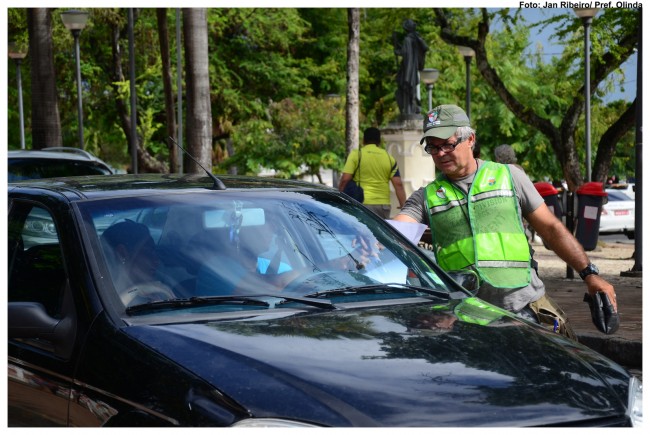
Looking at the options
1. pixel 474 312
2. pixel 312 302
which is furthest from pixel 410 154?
pixel 312 302

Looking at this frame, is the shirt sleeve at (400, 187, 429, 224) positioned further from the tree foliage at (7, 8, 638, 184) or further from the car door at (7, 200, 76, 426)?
the tree foliage at (7, 8, 638, 184)

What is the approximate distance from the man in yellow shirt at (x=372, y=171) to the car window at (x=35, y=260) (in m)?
8.79

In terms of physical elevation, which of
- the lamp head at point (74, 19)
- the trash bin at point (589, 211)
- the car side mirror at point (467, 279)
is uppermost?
the lamp head at point (74, 19)

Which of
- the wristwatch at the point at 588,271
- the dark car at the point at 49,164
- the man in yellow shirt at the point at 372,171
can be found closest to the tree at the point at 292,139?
the dark car at the point at 49,164

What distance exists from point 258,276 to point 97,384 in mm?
820

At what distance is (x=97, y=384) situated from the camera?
12.4 feet

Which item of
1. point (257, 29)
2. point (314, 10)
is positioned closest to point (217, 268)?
point (257, 29)

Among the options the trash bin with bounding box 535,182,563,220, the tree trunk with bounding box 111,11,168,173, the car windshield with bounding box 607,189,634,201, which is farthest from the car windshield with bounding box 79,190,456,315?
the tree trunk with bounding box 111,11,168,173

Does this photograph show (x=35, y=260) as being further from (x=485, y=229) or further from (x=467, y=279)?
(x=485, y=229)

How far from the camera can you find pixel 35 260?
475cm

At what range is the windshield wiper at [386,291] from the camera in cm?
435

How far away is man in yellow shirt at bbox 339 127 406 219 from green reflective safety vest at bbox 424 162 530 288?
779 cm

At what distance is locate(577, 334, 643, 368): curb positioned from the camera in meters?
8.73

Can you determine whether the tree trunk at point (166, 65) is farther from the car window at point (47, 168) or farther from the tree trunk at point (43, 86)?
the car window at point (47, 168)
